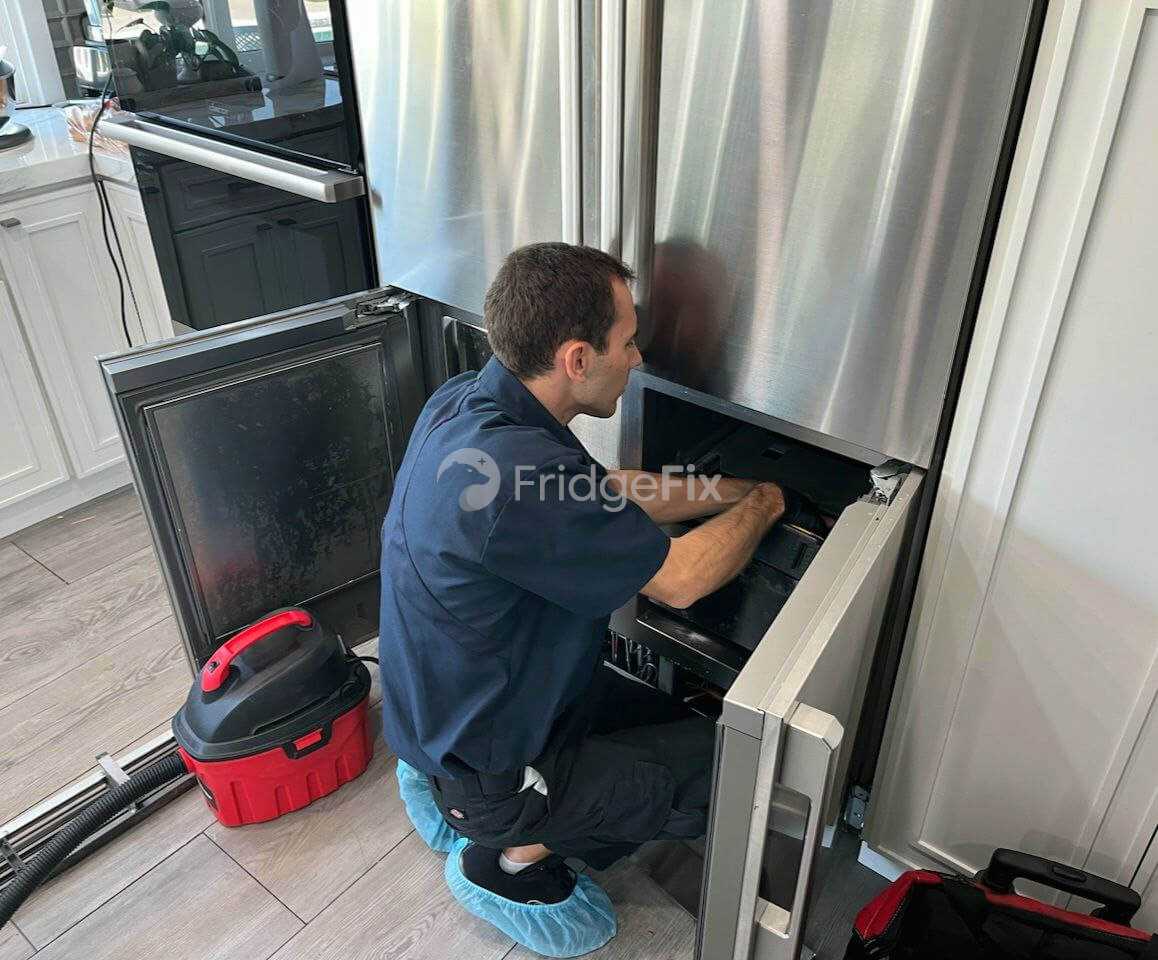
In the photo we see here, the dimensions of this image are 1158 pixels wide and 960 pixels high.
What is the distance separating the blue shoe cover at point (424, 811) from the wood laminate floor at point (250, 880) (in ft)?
0.11

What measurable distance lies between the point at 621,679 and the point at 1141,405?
0.95 m

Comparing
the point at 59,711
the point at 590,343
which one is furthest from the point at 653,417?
the point at 59,711

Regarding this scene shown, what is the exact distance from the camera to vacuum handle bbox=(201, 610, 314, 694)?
5.09 feet

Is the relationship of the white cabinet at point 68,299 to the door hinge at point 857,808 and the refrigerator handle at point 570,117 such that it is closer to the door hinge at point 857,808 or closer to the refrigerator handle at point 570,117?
the refrigerator handle at point 570,117

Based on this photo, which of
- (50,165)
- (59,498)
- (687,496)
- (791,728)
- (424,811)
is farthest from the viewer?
(59,498)

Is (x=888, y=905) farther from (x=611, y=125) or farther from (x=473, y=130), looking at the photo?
(x=473, y=130)

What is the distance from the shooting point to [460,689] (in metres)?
1.26

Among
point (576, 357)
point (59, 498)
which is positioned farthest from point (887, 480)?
point (59, 498)

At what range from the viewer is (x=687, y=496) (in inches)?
55.7

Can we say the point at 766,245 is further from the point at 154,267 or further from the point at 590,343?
the point at 154,267

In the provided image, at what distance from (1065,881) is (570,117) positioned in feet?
3.80

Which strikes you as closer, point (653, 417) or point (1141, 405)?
point (1141, 405)

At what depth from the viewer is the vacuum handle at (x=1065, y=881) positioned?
117cm

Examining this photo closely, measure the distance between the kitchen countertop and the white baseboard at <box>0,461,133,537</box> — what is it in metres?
0.70
